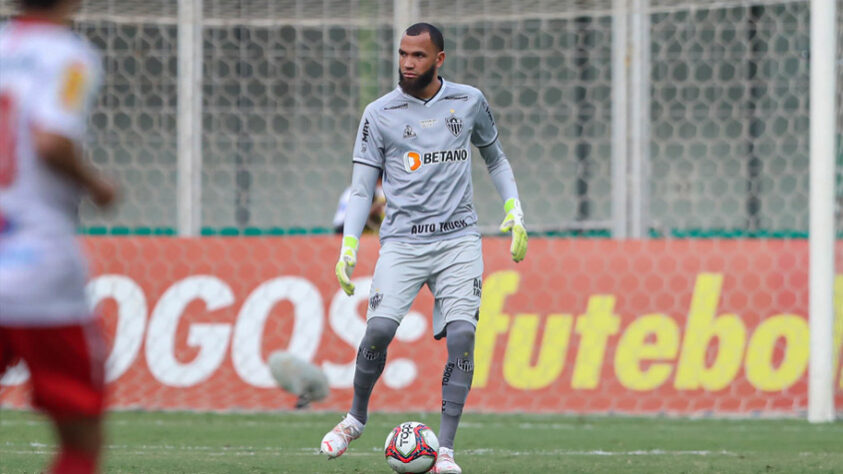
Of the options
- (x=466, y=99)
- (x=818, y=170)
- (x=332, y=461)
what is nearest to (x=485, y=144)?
(x=466, y=99)

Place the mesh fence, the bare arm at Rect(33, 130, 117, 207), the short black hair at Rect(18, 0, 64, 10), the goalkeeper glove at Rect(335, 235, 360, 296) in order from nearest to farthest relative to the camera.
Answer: the bare arm at Rect(33, 130, 117, 207)
the short black hair at Rect(18, 0, 64, 10)
the goalkeeper glove at Rect(335, 235, 360, 296)
the mesh fence

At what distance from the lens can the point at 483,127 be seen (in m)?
6.05

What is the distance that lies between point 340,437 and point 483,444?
5.15ft

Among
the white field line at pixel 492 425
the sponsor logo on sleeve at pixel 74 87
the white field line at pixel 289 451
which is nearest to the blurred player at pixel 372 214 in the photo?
the white field line at pixel 492 425

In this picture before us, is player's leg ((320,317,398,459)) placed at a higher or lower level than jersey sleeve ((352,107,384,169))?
lower

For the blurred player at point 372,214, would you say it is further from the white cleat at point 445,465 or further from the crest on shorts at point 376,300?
the white cleat at point 445,465

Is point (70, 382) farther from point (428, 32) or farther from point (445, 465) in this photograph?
point (428, 32)

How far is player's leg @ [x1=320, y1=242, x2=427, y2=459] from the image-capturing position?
579 centimetres

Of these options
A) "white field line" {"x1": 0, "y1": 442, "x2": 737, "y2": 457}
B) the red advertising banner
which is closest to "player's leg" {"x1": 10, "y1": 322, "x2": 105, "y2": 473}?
"white field line" {"x1": 0, "y1": 442, "x2": 737, "y2": 457}

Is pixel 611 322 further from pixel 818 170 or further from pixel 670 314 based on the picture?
pixel 818 170

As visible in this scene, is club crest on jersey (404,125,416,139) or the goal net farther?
the goal net

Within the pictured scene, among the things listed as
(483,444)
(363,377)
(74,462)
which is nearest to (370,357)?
(363,377)

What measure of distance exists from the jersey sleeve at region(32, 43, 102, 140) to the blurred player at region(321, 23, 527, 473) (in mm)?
2787

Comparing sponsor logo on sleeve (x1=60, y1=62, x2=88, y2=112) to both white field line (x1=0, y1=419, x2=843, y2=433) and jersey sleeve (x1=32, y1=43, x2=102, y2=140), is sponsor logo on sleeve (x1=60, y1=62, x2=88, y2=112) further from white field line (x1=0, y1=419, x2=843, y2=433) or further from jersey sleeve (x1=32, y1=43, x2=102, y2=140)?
white field line (x1=0, y1=419, x2=843, y2=433)
